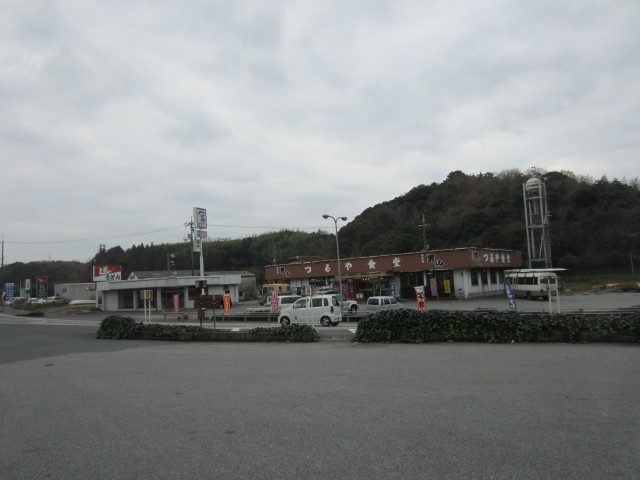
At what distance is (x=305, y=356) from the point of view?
11.4 metres

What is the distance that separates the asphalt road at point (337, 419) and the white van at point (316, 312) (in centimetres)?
1283

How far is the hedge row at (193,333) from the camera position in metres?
15.5

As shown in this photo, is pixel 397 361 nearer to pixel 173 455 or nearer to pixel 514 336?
pixel 514 336

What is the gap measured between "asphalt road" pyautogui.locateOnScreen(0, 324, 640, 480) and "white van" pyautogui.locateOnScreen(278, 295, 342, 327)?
12.8m

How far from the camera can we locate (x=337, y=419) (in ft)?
18.3

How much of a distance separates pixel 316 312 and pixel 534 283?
72.3 ft

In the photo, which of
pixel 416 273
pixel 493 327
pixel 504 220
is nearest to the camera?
pixel 493 327

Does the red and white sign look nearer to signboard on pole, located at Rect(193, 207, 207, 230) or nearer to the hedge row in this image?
signboard on pole, located at Rect(193, 207, 207, 230)

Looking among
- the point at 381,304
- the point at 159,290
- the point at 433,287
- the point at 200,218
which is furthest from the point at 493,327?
the point at 159,290

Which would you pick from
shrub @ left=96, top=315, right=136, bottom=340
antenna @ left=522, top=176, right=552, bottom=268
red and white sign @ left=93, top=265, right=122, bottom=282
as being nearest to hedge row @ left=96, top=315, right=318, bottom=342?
shrub @ left=96, top=315, right=136, bottom=340

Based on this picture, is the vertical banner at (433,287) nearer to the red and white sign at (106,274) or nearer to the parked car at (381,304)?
the parked car at (381,304)

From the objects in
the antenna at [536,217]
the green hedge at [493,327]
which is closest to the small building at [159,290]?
the antenna at [536,217]

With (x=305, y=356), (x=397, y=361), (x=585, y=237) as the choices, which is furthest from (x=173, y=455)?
(x=585, y=237)

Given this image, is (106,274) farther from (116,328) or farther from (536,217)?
(536,217)
